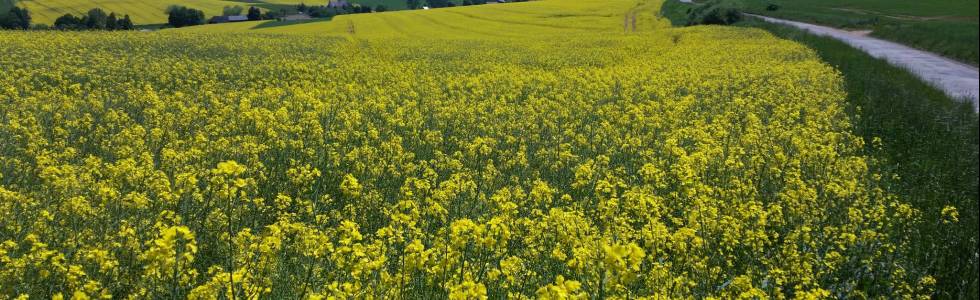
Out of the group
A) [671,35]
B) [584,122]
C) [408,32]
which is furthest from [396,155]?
[408,32]

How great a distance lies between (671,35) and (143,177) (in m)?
39.1

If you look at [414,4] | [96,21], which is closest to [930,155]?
[96,21]

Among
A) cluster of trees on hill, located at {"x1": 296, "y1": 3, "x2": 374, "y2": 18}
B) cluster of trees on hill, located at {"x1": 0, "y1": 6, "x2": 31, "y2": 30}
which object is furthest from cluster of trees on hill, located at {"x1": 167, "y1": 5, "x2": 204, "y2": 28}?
cluster of trees on hill, located at {"x1": 0, "y1": 6, "x2": 31, "y2": 30}

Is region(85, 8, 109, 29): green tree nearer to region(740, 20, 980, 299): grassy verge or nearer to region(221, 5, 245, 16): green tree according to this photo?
region(221, 5, 245, 16): green tree

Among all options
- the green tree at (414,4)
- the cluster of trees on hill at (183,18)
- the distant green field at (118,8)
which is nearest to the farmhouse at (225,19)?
the cluster of trees on hill at (183,18)

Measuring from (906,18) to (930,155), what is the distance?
121 feet

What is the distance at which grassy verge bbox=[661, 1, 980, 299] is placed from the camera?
5605 mm

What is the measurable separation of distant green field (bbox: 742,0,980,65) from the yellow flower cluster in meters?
5.80

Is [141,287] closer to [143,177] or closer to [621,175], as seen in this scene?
[143,177]

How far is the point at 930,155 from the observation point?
9.67 metres

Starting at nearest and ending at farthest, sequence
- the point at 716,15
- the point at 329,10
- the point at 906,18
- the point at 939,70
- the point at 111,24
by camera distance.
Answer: the point at 939,70 < the point at 906,18 < the point at 111,24 < the point at 716,15 < the point at 329,10

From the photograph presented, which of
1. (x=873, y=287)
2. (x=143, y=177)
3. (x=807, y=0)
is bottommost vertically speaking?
(x=873, y=287)

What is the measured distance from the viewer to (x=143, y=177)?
21.2 feet

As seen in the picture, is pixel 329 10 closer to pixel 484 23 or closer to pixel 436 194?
pixel 484 23
